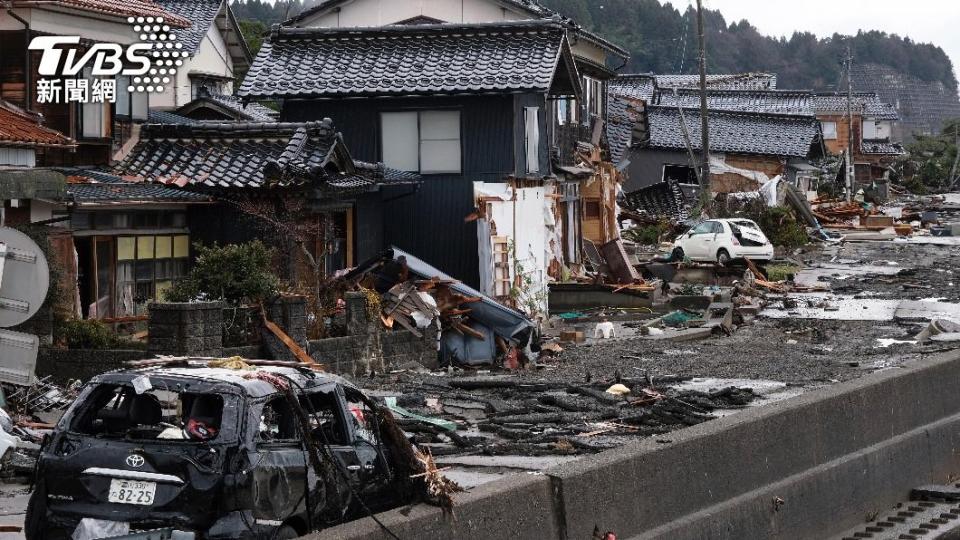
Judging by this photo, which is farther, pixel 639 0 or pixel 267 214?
pixel 639 0

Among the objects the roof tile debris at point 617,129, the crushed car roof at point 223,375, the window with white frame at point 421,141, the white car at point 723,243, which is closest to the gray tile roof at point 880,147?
the roof tile debris at point 617,129

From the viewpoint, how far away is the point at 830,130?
3615 inches

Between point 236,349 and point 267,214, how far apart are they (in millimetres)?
5141

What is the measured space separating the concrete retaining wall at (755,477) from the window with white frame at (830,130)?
7767 cm

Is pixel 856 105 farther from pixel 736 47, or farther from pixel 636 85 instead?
pixel 736 47

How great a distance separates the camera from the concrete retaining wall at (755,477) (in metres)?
9.09

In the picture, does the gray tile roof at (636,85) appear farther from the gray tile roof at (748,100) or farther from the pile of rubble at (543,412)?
the pile of rubble at (543,412)

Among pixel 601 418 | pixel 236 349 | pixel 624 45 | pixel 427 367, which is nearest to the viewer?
pixel 601 418

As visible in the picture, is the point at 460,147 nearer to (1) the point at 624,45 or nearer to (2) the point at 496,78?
(2) the point at 496,78

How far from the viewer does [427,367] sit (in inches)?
883

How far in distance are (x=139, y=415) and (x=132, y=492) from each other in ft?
2.29

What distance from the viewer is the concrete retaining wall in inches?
358

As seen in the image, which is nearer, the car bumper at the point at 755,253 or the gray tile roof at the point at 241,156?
the gray tile roof at the point at 241,156

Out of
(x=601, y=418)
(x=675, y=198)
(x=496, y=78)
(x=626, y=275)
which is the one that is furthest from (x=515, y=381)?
(x=675, y=198)
